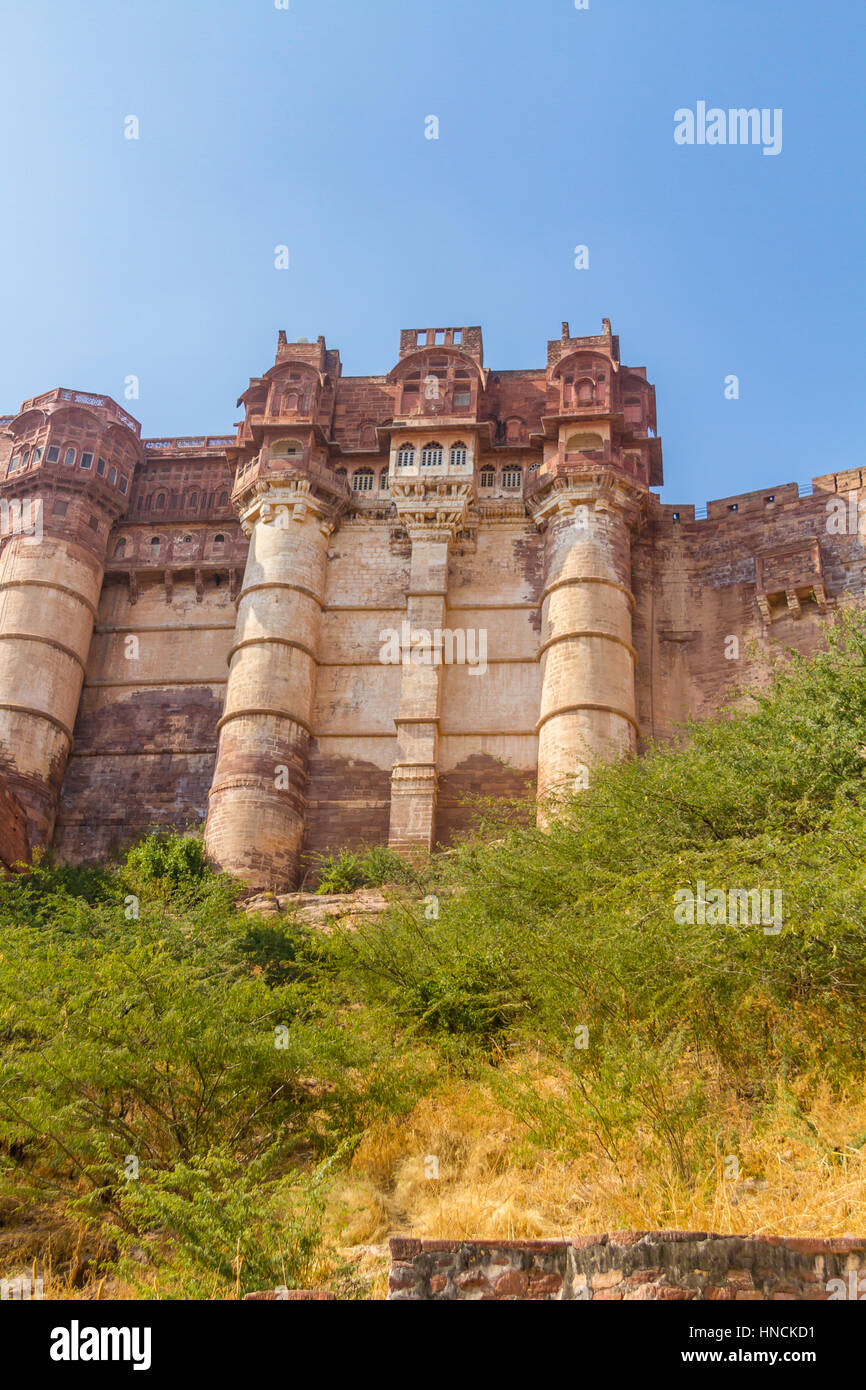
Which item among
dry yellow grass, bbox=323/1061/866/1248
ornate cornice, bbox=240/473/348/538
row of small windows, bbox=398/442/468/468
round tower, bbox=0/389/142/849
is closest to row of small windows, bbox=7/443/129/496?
round tower, bbox=0/389/142/849

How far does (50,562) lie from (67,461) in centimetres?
202

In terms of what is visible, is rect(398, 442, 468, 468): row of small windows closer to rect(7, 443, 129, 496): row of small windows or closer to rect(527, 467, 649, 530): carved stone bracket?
rect(527, 467, 649, 530): carved stone bracket

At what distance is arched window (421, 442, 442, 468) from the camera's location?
69.8 ft

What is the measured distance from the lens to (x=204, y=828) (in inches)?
757

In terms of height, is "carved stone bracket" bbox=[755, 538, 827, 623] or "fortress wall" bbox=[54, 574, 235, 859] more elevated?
"carved stone bracket" bbox=[755, 538, 827, 623]

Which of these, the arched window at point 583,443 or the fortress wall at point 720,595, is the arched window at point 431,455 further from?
the fortress wall at point 720,595

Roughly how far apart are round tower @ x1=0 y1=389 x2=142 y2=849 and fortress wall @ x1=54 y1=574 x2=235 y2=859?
0.36 m

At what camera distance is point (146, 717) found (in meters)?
20.9

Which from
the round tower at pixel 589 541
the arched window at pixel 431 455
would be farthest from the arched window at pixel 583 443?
the arched window at pixel 431 455

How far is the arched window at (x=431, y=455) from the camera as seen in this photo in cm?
2128

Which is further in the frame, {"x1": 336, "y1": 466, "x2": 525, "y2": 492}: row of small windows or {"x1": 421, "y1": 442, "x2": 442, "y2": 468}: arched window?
{"x1": 336, "y1": 466, "x2": 525, "y2": 492}: row of small windows

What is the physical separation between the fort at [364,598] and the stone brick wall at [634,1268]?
42.2 feet
